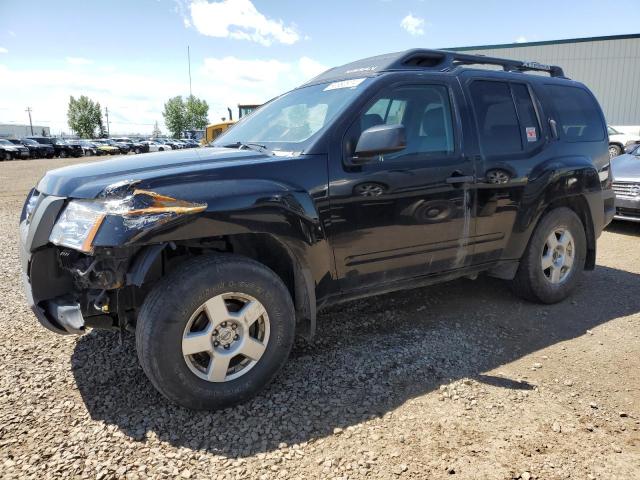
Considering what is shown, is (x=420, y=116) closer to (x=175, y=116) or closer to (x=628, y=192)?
(x=628, y=192)

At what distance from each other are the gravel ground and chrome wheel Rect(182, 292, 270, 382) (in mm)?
259

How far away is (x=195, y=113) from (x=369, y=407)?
8987 cm

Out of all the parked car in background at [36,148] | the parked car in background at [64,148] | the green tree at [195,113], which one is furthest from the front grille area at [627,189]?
the green tree at [195,113]

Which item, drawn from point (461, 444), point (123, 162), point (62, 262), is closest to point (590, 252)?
point (461, 444)

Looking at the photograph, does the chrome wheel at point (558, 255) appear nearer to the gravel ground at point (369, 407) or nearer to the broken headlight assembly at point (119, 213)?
the gravel ground at point (369, 407)

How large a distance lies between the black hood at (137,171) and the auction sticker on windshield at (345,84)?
2.68 ft

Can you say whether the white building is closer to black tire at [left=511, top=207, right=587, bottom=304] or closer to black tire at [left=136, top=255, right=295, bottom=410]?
black tire at [left=511, top=207, right=587, bottom=304]

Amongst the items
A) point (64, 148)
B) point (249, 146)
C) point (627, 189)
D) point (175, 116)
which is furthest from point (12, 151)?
point (175, 116)

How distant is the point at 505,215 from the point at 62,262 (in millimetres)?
3129

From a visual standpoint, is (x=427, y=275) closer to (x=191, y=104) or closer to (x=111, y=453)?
(x=111, y=453)

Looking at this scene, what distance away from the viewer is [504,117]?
3.86m

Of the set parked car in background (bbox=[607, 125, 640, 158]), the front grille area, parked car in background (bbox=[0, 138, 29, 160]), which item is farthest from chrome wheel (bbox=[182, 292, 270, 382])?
parked car in background (bbox=[0, 138, 29, 160])

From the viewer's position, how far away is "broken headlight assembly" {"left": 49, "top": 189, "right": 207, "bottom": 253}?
234 cm

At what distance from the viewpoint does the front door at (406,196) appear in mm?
3006
